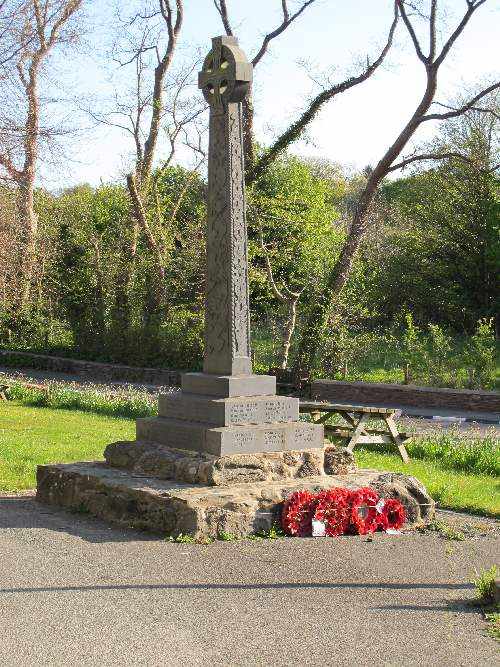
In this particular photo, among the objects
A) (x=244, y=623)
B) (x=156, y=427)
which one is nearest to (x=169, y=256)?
(x=156, y=427)

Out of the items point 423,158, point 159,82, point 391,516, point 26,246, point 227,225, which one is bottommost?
point 391,516

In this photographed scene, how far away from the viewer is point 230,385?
29.0 ft

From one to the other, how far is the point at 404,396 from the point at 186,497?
14831mm

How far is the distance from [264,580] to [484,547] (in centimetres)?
224

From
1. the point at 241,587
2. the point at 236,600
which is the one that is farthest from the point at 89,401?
the point at 236,600

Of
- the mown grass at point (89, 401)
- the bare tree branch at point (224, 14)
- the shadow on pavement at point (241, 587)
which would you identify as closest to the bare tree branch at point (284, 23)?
the bare tree branch at point (224, 14)

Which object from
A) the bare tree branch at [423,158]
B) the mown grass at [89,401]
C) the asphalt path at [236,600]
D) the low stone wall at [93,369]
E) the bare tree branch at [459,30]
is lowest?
the asphalt path at [236,600]

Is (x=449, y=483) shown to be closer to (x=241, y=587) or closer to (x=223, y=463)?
(x=223, y=463)

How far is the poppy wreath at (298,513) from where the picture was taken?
8016mm

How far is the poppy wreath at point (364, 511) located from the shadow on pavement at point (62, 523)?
66.8 inches

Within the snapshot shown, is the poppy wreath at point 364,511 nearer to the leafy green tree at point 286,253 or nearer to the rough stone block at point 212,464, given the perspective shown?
the rough stone block at point 212,464

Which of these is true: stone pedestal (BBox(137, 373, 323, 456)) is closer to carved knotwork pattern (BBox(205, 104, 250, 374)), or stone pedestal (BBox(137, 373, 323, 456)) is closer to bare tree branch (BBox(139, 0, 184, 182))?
carved knotwork pattern (BBox(205, 104, 250, 374))

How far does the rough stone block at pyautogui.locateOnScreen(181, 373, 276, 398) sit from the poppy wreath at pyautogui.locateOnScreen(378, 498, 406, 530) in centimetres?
153

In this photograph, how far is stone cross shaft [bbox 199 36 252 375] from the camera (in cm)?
909
